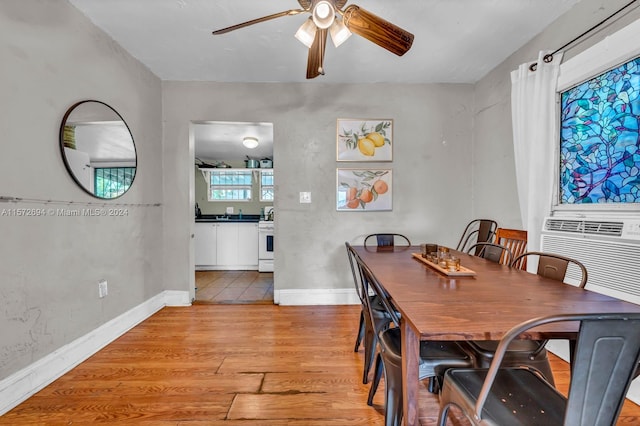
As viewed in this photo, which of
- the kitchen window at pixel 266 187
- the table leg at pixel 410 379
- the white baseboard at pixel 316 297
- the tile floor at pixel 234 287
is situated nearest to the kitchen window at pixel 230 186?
the kitchen window at pixel 266 187

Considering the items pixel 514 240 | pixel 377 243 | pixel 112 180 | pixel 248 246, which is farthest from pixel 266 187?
pixel 514 240

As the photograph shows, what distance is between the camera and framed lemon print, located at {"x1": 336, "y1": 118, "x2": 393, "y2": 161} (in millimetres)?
3057

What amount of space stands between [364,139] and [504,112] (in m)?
1.33

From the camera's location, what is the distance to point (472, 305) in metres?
1.03

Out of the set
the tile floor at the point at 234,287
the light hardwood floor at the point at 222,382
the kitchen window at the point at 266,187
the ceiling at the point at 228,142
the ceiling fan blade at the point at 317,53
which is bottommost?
the light hardwood floor at the point at 222,382

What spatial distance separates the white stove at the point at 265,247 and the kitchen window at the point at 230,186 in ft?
4.14

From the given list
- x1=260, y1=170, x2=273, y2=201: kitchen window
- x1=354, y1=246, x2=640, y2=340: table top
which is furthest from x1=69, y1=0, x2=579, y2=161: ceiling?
x1=260, y1=170, x2=273, y2=201: kitchen window

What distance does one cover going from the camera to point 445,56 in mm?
2553

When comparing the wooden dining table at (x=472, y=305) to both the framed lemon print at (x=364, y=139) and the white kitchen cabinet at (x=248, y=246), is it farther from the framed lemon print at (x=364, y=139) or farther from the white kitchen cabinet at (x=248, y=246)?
the white kitchen cabinet at (x=248, y=246)

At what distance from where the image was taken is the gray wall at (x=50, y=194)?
1.52 m

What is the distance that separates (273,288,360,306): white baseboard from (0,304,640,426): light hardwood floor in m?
0.51

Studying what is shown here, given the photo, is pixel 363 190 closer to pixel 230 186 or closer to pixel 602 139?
pixel 602 139

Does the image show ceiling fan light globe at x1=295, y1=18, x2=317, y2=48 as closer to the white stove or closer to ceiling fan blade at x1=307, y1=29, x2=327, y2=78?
ceiling fan blade at x1=307, y1=29, x2=327, y2=78

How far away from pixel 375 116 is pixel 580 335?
2767 millimetres
